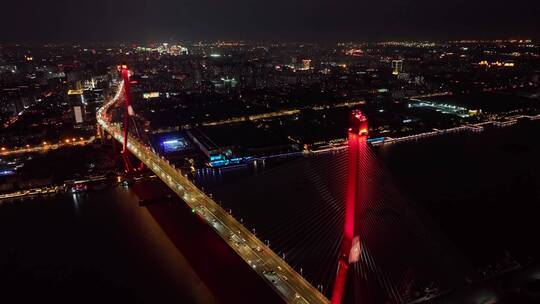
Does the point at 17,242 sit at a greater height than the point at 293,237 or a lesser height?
lesser

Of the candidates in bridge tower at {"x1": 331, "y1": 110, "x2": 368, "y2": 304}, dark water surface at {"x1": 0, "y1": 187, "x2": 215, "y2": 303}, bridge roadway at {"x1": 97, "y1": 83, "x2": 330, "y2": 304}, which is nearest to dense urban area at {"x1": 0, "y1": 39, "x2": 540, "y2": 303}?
bridge roadway at {"x1": 97, "y1": 83, "x2": 330, "y2": 304}

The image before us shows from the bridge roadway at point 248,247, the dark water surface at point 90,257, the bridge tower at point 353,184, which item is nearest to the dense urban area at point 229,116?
the bridge roadway at point 248,247

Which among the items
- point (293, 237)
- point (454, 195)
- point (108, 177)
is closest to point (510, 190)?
point (454, 195)

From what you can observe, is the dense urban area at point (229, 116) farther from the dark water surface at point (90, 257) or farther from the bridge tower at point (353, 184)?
the bridge tower at point (353, 184)

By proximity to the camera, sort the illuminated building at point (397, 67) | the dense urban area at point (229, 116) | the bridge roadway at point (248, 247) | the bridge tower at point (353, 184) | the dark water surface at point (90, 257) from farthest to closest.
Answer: the illuminated building at point (397, 67), the dense urban area at point (229, 116), the dark water surface at point (90, 257), the bridge roadway at point (248, 247), the bridge tower at point (353, 184)

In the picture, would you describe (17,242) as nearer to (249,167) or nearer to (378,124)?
(249,167)

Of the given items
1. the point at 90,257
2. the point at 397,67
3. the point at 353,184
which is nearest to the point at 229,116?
the point at 90,257

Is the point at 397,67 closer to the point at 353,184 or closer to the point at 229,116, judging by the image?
the point at 229,116

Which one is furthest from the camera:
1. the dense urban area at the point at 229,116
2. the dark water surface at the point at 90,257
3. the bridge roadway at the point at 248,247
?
the dense urban area at the point at 229,116
